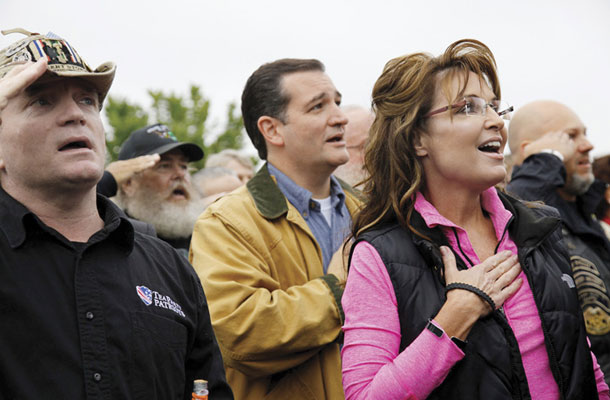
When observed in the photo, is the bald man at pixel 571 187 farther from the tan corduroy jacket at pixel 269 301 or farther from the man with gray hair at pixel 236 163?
the man with gray hair at pixel 236 163

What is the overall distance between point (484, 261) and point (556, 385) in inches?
20.9

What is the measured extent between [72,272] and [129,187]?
397cm

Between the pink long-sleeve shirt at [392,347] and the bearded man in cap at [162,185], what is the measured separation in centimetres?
338

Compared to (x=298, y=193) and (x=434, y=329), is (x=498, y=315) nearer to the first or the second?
(x=434, y=329)

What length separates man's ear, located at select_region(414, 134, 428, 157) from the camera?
2.88 m

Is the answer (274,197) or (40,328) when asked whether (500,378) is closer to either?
(40,328)

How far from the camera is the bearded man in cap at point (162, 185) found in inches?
228

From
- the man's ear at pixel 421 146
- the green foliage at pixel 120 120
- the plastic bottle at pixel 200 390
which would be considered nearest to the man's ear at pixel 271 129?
the man's ear at pixel 421 146

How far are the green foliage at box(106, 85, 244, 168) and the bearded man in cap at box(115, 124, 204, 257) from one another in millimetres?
23257

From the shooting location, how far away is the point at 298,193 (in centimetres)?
408

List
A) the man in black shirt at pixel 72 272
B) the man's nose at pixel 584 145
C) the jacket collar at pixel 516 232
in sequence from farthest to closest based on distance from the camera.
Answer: the man's nose at pixel 584 145 < the jacket collar at pixel 516 232 < the man in black shirt at pixel 72 272

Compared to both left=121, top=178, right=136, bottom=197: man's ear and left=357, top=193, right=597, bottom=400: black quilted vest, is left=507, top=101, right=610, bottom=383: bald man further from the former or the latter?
left=121, top=178, right=136, bottom=197: man's ear

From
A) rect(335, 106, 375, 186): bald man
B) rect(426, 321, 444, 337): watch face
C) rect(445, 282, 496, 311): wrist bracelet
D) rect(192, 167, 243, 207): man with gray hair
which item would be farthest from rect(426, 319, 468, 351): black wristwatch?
rect(192, 167, 243, 207): man with gray hair

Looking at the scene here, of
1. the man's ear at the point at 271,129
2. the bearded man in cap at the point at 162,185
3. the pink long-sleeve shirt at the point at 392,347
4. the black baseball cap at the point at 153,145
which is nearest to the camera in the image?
the pink long-sleeve shirt at the point at 392,347
